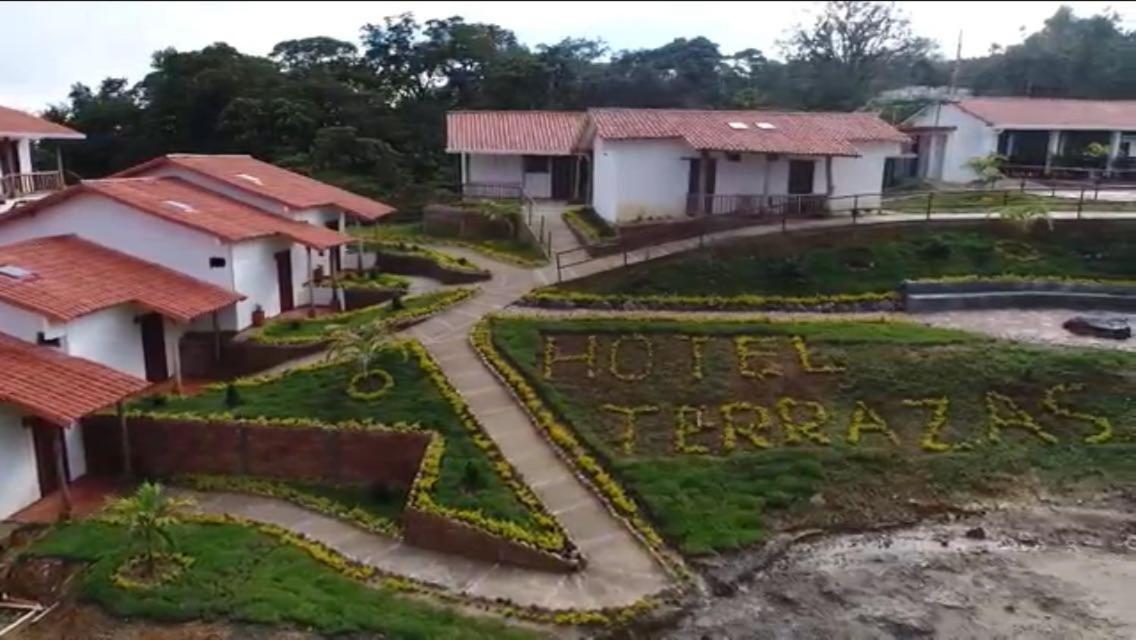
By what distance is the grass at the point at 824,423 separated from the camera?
17.1m

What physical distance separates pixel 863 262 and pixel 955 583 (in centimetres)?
1508

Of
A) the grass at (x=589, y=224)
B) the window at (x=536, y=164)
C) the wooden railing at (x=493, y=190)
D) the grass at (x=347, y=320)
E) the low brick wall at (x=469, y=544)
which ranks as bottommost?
the low brick wall at (x=469, y=544)

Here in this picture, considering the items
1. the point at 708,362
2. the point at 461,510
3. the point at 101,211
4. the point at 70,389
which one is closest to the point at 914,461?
the point at 708,362

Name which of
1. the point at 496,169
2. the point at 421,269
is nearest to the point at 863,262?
the point at 421,269

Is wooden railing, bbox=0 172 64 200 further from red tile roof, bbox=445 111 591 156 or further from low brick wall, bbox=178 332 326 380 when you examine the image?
red tile roof, bbox=445 111 591 156

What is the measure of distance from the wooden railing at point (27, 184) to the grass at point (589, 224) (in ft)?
71.3

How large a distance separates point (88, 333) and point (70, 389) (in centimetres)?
359

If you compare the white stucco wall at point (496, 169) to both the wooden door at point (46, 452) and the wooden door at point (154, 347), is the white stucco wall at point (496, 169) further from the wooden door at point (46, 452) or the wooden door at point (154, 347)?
the wooden door at point (46, 452)

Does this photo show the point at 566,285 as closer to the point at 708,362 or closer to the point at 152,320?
the point at 708,362

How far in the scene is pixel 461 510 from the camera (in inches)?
629

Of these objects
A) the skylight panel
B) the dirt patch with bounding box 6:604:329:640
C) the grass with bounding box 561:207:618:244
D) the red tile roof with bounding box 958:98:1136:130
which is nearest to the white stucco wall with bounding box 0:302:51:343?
the skylight panel

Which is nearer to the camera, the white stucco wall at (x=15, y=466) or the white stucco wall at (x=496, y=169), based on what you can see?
the white stucco wall at (x=15, y=466)

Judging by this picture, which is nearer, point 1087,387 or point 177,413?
point 177,413

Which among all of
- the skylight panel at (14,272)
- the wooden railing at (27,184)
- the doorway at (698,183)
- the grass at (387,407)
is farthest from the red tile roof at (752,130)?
the wooden railing at (27,184)
